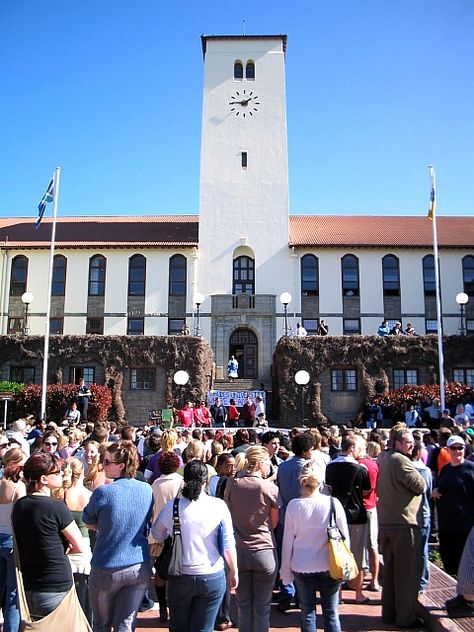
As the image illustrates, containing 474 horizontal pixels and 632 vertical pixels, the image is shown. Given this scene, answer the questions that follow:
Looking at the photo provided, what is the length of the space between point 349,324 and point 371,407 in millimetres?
11162

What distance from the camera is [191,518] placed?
4.98 metres

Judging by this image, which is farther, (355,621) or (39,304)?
(39,304)

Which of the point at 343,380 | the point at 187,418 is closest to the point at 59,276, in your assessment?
the point at 187,418

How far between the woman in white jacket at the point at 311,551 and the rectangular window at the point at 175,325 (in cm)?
3100

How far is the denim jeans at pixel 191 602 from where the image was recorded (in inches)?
191

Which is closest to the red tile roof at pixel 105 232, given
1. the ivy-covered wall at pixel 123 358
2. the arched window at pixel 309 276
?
the arched window at pixel 309 276

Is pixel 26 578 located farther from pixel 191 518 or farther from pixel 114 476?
pixel 191 518

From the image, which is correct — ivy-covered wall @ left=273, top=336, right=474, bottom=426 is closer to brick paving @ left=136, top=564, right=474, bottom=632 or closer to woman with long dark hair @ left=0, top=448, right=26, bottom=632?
brick paving @ left=136, top=564, right=474, bottom=632

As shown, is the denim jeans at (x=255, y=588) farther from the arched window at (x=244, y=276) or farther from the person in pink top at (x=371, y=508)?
the arched window at (x=244, y=276)

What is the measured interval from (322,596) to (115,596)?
194 cm

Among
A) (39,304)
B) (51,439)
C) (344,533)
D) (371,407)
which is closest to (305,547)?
(344,533)

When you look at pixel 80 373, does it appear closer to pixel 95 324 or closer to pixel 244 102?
pixel 95 324

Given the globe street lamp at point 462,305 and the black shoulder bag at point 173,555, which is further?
the globe street lamp at point 462,305

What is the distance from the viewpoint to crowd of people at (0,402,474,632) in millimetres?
4855
